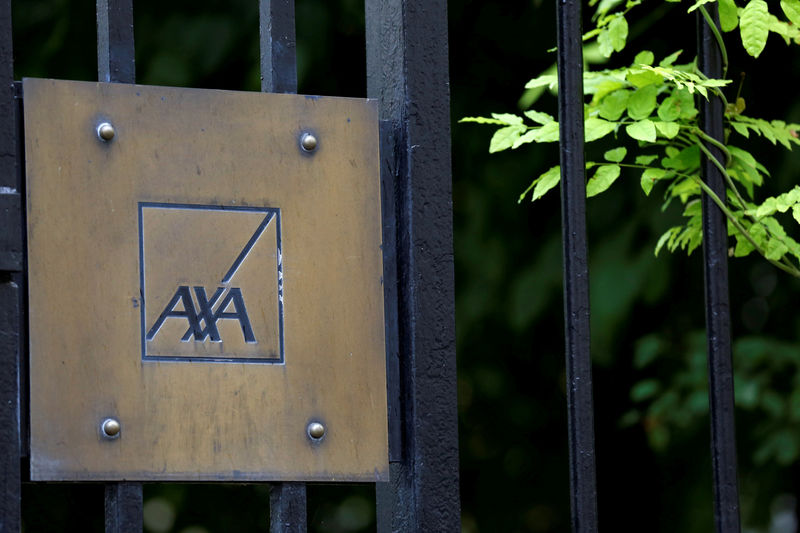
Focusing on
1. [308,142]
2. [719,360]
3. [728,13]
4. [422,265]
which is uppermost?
[728,13]

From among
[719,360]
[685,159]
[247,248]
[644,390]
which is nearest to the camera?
[247,248]

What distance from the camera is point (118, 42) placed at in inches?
50.7

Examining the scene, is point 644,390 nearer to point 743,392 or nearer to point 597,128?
point 743,392

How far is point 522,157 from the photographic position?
11.6 feet

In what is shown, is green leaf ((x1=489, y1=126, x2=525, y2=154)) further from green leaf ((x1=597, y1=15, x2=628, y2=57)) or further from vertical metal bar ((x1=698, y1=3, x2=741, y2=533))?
vertical metal bar ((x1=698, y1=3, x2=741, y2=533))

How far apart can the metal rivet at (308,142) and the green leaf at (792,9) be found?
690mm

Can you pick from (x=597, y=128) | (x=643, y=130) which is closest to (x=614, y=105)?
(x=597, y=128)

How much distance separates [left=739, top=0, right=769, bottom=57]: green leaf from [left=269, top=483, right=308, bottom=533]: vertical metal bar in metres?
0.77

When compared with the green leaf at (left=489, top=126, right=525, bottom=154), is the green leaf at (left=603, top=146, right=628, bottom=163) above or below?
below

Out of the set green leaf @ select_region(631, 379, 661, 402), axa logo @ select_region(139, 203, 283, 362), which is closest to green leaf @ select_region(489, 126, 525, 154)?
axa logo @ select_region(139, 203, 283, 362)

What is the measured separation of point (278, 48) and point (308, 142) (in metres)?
0.10

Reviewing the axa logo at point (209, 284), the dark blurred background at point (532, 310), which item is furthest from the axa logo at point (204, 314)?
the dark blurred background at point (532, 310)

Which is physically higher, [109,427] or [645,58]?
[645,58]

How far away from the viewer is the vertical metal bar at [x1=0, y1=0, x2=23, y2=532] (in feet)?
3.84
